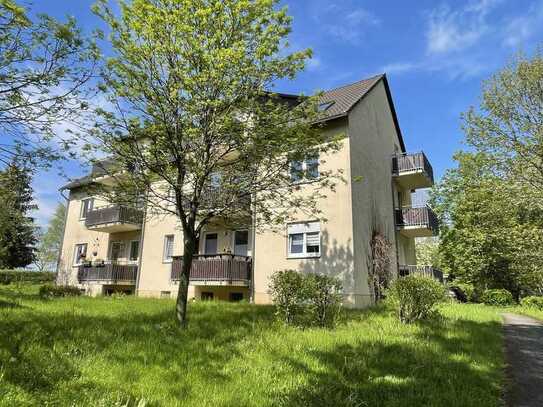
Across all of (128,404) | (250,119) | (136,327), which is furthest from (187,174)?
(128,404)

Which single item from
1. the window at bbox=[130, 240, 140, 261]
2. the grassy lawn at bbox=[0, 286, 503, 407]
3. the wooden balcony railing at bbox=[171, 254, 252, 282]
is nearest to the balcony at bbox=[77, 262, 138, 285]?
the window at bbox=[130, 240, 140, 261]

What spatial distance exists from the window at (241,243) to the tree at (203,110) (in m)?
8.57

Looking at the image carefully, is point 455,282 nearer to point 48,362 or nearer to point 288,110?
point 288,110

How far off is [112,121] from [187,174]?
2.39 m

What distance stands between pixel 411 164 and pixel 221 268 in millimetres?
12675

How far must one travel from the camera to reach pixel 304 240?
1764 centimetres

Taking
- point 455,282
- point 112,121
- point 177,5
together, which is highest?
point 177,5

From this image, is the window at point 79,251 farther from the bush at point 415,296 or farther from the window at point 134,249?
the bush at point 415,296

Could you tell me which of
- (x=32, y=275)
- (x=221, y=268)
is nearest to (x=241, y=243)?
(x=221, y=268)

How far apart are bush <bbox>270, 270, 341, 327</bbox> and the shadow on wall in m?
4.77

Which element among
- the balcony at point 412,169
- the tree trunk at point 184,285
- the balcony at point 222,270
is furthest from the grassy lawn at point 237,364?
the balcony at point 412,169

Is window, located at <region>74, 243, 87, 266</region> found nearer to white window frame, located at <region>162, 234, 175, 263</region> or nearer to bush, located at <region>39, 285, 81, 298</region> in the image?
white window frame, located at <region>162, 234, 175, 263</region>

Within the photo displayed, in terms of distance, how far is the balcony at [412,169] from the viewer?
22.3 metres

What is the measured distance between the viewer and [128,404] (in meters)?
4.97
